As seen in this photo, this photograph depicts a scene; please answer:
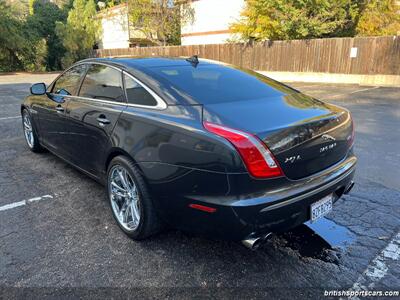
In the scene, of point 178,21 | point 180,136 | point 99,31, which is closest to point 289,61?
point 178,21

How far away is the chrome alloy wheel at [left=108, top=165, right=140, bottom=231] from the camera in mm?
2932

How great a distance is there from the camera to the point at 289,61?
18.0 metres

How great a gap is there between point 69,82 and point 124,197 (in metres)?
1.89

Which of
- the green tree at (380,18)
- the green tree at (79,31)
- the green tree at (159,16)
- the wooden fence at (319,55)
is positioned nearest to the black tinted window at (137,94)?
the wooden fence at (319,55)

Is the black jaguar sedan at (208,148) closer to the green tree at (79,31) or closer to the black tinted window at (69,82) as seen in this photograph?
the black tinted window at (69,82)

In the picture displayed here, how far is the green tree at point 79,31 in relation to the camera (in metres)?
32.2

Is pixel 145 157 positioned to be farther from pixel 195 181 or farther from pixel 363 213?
pixel 363 213

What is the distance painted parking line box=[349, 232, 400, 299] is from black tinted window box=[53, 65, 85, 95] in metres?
3.32

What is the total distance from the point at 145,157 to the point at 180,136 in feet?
1.31

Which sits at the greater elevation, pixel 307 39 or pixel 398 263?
pixel 307 39

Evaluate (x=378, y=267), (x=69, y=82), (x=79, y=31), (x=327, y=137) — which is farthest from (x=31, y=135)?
(x=79, y=31)

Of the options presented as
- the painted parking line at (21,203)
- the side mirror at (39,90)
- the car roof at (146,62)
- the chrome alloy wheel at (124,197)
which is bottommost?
the painted parking line at (21,203)

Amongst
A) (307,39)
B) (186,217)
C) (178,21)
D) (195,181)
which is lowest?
(186,217)

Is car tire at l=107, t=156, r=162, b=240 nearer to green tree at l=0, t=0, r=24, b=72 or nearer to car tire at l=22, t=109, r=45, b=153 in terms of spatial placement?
car tire at l=22, t=109, r=45, b=153
